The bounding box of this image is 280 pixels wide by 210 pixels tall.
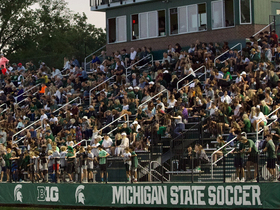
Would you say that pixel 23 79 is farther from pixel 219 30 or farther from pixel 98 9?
pixel 219 30

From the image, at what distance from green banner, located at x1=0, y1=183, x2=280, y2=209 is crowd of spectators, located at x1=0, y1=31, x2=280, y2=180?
1.55m

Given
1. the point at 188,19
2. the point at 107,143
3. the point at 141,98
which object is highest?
the point at 188,19

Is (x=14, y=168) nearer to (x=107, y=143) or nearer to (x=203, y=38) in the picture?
(x=107, y=143)

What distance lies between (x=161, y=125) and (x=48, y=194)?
17.3 feet

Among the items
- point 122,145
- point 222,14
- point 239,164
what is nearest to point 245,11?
point 222,14

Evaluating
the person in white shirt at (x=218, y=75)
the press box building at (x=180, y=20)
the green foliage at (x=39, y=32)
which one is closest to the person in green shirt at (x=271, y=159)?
the person in white shirt at (x=218, y=75)

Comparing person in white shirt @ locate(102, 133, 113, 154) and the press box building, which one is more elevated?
the press box building

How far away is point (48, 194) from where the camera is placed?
23.5 metres

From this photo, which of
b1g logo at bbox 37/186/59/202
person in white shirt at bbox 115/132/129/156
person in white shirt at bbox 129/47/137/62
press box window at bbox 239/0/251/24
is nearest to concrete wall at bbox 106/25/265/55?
press box window at bbox 239/0/251/24

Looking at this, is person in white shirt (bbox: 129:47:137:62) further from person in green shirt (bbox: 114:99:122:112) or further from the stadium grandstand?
person in green shirt (bbox: 114:99:122:112)

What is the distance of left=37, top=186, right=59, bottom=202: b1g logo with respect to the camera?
918 inches

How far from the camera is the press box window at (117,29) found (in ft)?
122

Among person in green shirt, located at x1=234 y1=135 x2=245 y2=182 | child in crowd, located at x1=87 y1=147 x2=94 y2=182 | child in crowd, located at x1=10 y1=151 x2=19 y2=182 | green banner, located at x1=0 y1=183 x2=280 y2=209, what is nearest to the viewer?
green banner, located at x1=0 y1=183 x2=280 y2=209

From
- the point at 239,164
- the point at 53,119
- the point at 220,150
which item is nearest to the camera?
the point at 239,164
